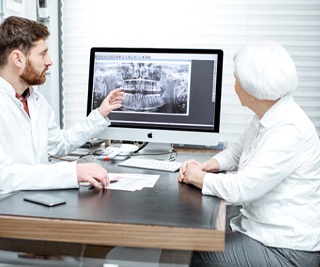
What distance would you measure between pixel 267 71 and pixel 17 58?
103 centimetres

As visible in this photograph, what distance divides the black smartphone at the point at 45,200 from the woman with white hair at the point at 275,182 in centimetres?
47

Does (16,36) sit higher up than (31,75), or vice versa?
(16,36)

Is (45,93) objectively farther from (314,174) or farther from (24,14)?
(314,174)

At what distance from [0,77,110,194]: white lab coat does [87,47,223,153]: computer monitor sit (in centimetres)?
16

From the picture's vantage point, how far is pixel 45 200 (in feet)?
3.80

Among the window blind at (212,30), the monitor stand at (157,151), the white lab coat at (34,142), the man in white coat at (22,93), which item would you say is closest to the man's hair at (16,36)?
the man in white coat at (22,93)

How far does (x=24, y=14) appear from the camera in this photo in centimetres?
215

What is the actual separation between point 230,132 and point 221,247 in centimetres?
153

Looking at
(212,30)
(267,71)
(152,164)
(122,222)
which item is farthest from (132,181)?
(212,30)

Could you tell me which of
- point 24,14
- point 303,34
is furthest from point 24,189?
point 303,34

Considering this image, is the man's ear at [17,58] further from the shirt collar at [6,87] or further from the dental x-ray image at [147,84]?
the dental x-ray image at [147,84]

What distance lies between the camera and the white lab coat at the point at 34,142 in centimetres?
131

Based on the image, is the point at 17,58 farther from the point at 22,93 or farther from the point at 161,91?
the point at 161,91

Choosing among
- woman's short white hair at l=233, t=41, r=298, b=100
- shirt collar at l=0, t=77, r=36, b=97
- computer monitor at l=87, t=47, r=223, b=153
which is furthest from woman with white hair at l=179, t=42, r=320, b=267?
shirt collar at l=0, t=77, r=36, b=97
